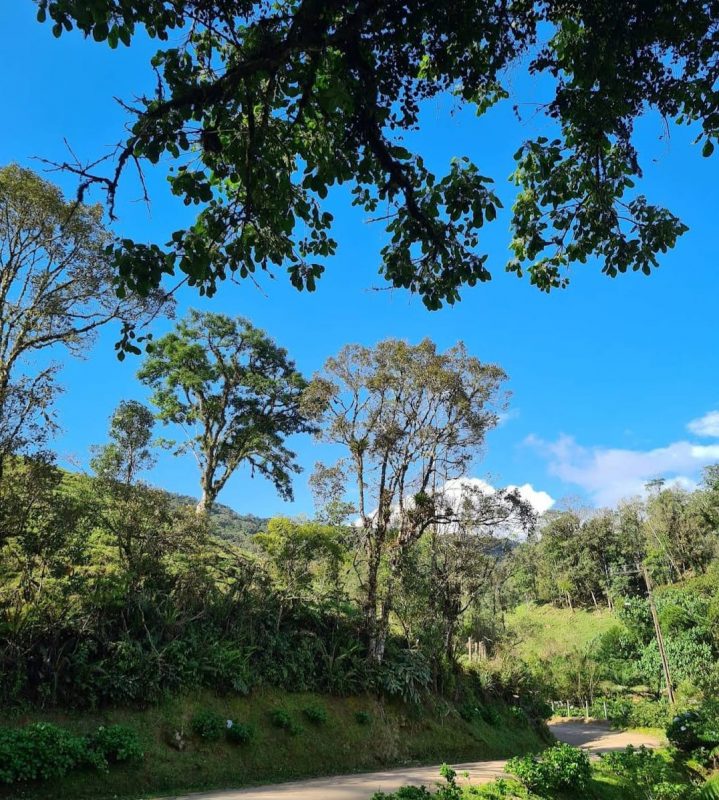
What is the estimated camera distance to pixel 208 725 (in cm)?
1027

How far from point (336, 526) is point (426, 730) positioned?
595 cm

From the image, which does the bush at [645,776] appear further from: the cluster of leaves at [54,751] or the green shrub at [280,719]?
the cluster of leaves at [54,751]

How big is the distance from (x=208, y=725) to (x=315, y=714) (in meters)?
3.00

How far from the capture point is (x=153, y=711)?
10062 mm

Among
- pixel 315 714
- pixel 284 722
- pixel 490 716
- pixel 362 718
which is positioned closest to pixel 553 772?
pixel 284 722

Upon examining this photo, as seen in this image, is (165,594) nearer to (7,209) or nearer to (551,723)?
(7,209)

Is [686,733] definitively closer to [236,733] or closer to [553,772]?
[553,772]

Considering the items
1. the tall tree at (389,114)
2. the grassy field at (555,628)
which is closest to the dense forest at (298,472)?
the tall tree at (389,114)

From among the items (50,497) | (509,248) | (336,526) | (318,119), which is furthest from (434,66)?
(336,526)

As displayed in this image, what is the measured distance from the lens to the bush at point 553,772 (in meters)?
7.08

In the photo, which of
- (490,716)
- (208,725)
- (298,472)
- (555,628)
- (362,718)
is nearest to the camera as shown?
(208,725)

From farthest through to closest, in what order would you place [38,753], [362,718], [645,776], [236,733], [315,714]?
[362,718] < [315,714] < [236,733] < [645,776] < [38,753]

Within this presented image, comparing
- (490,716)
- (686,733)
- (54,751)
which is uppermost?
(54,751)

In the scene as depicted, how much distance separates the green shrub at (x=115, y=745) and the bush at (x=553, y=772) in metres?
5.91
